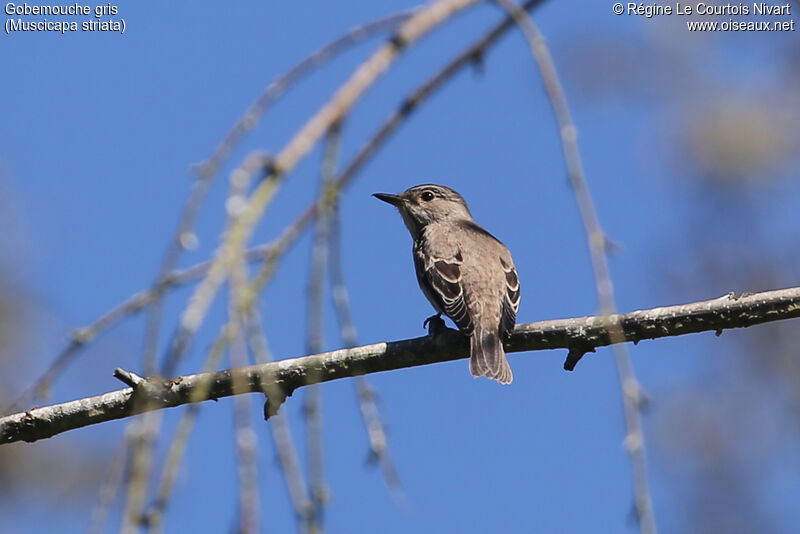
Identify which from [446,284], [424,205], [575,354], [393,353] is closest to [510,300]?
[446,284]

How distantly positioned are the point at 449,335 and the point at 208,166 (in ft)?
16.5

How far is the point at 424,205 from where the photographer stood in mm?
10195

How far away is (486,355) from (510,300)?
70 cm

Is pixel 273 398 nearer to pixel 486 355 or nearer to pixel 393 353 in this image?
pixel 393 353

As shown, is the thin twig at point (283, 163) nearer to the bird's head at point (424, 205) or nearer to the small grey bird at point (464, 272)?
the small grey bird at point (464, 272)

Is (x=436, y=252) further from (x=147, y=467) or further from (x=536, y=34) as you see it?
(x=147, y=467)

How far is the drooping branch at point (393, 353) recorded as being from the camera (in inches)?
202

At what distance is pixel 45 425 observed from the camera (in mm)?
5508

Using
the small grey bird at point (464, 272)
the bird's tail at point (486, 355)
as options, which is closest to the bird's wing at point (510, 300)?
the small grey bird at point (464, 272)

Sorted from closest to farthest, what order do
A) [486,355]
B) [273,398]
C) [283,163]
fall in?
1. [283,163]
2. [273,398]
3. [486,355]

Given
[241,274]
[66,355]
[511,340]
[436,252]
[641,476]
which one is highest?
[436,252]

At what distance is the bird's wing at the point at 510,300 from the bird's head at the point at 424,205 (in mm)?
1551

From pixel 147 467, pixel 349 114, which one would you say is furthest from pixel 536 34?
pixel 147 467

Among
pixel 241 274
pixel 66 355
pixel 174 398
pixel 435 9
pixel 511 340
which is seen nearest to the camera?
pixel 241 274
